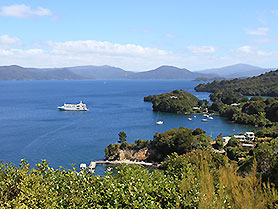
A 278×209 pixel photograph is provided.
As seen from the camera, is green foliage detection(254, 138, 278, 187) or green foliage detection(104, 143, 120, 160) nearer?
green foliage detection(254, 138, 278, 187)

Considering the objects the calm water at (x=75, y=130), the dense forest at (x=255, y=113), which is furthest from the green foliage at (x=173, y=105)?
the dense forest at (x=255, y=113)

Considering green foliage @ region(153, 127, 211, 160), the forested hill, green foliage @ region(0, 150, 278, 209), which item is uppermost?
the forested hill

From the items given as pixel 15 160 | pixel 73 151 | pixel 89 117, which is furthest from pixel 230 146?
pixel 89 117

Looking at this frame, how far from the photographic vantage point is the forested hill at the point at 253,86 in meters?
79.7

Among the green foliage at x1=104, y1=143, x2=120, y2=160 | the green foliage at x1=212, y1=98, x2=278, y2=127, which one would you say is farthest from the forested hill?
the green foliage at x1=104, y1=143, x2=120, y2=160

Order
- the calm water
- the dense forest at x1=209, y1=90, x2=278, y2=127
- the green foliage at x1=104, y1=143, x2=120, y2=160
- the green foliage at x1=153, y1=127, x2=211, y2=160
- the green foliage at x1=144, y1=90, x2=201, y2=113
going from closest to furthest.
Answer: the green foliage at x1=153, y1=127, x2=211, y2=160 → the green foliage at x1=104, y1=143, x2=120, y2=160 → the calm water → the dense forest at x1=209, y1=90, x2=278, y2=127 → the green foliage at x1=144, y1=90, x2=201, y2=113

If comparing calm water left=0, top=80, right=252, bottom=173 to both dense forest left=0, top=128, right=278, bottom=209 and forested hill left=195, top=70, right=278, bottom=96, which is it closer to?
dense forest left=0, top=128, right=278, bottom=209

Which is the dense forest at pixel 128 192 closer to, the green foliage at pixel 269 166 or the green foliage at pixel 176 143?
the green foliage at pixel 269 166

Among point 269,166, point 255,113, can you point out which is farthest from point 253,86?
point 269,166

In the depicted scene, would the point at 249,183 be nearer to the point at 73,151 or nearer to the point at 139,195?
the point at 139,195

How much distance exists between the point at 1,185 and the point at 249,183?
186 inches

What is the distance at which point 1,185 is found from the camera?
545 cm

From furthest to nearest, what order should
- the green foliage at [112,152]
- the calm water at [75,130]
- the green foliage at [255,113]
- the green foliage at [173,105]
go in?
the green foliage at [173,105] < the green foliage at [255,113] < the calm water at [75,130] < the green foliage at [112,152]

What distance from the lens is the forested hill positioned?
261ft
